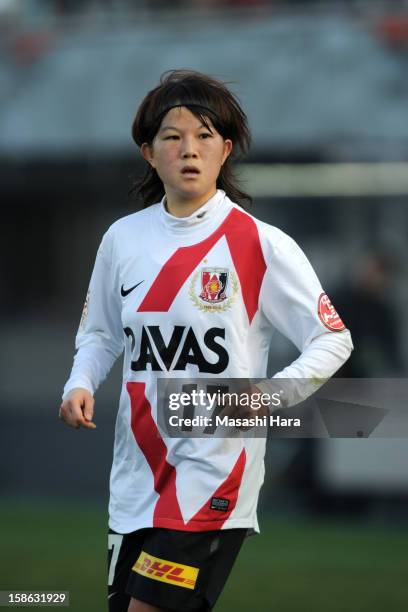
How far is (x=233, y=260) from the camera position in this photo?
13.6ft

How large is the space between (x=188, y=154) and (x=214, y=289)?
1.35 feet

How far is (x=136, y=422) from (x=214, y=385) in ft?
0.93

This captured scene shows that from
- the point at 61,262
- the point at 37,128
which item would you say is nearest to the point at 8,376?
the point at 61,262

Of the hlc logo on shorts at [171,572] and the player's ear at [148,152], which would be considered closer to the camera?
the hlc logo on shorts at [171,572]

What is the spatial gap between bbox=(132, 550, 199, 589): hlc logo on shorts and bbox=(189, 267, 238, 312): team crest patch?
74cm

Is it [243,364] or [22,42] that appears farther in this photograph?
[22,42]

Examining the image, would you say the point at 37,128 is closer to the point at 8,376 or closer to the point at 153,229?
the point at 8,376

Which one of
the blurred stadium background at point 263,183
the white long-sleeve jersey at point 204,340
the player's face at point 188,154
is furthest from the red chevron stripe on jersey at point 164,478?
the blurred stadium background at point 263,183

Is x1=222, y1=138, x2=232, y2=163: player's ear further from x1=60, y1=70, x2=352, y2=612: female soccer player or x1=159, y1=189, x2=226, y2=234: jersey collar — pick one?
x1=159, y1=189, x2=226, y2=234: jersey collar

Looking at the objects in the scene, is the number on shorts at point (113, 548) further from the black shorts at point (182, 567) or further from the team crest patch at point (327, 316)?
the team crest patch at point (327, 316)

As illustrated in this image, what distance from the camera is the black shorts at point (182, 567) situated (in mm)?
4012

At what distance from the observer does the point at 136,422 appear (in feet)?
13.7

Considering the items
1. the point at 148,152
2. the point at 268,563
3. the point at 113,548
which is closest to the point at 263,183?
the point at 268,563

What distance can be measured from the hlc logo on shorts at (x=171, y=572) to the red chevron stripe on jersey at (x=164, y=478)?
0.11 metres
